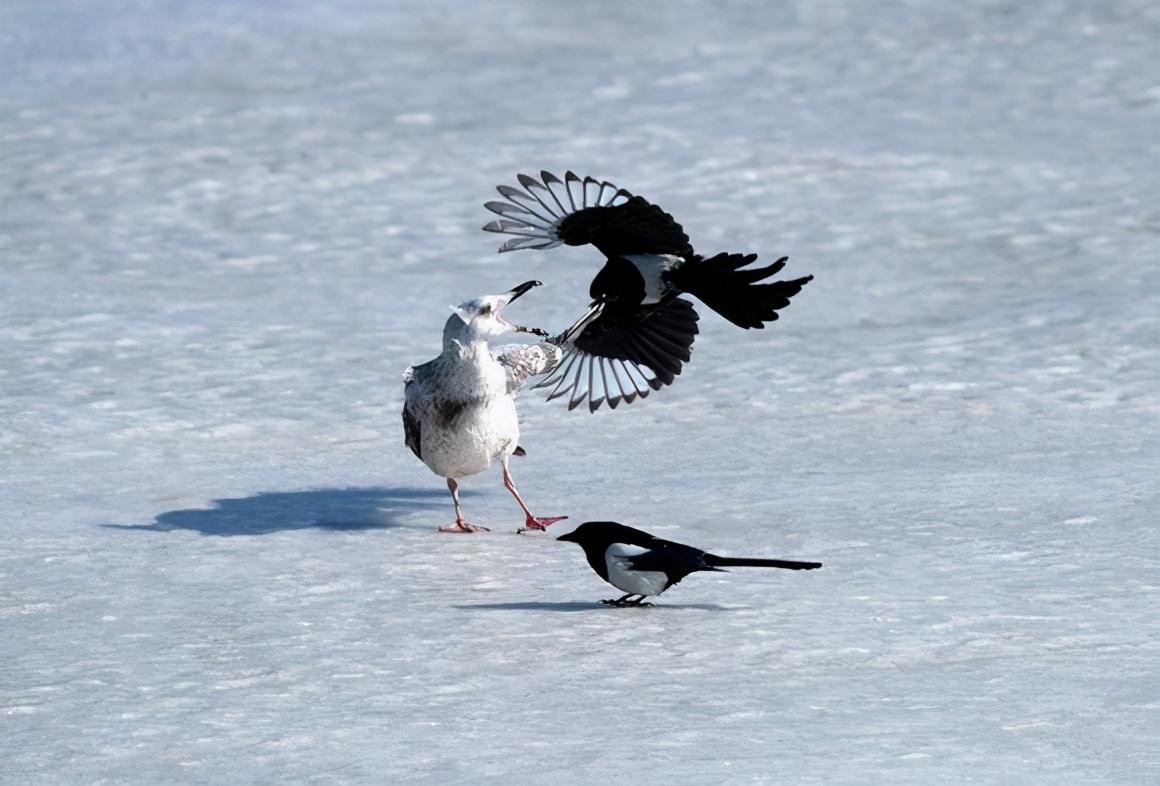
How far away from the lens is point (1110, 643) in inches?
209

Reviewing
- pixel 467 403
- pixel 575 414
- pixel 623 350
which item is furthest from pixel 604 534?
pixel 575 414

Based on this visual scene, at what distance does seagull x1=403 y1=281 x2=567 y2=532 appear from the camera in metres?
6.77

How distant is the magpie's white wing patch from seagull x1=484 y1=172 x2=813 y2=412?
1.48m

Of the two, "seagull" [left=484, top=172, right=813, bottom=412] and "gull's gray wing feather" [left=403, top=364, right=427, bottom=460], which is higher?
"seagull" [left=484, top=172, right=813, bottom=412]

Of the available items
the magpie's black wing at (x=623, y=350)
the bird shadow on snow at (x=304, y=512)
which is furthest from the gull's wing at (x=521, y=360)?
the bird shadow on snow at (x=304, y=512)

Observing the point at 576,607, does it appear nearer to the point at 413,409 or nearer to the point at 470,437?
the point at 470,437

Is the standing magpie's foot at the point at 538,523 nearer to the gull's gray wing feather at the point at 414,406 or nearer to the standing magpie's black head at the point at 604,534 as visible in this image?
the gull's gray wing feather at the point at 414,406

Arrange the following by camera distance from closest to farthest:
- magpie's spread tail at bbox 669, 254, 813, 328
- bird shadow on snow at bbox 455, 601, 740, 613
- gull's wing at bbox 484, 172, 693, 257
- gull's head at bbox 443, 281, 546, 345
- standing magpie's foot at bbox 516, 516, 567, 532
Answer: bird shadow on snow at bbox 455, 601, 740, 613, gull's head at bbox 443, 281, 546, 345, standing magpie's foot at bbox 516, 516, 567, 532, gull's wing at bbox 484, 172, 693, 257, magpie's spread tail at bbox 669, 254, 813, 328

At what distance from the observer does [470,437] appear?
268 inches

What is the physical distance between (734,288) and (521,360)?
915 millimetres

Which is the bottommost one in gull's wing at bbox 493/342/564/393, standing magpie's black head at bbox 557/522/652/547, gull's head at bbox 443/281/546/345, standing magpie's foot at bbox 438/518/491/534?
standing magpie's foot at bbox 438/518/491/534

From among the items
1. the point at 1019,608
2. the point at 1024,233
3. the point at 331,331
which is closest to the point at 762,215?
the point at 1024,233

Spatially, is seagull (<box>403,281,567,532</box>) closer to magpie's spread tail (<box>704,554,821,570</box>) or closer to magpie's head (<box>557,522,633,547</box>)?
magpie's head (<box>557,522,633,547</box>)

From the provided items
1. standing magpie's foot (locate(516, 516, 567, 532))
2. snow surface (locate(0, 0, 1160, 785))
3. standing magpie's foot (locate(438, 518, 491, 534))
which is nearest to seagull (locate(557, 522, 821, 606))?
snow surface (locate(0, 0, 1160, 785))
